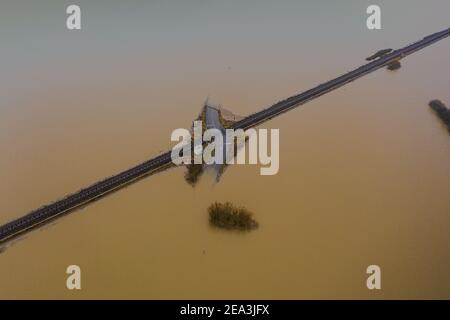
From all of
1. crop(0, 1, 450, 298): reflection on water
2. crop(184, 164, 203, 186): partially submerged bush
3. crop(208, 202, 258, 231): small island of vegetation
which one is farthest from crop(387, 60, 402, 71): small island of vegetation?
crop(208, 202, 258, 231): small island of vegetation

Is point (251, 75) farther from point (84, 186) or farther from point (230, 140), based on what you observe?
point (84, 186)

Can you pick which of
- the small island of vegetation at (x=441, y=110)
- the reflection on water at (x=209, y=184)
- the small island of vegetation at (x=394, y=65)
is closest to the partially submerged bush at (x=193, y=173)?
the reflection on water at (x=209, y=184)

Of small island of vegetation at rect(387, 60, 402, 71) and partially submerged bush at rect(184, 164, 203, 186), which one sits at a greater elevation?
small island of vegetation at rect(387, 60, 402, 71)

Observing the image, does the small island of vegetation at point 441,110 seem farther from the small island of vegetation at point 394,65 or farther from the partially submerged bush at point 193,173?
the partially submerged bush at point 193,173

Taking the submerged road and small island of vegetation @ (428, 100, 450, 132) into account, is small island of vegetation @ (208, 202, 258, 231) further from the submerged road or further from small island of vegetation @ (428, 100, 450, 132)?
small island of vegetation @ (428, 100, 450, 132)

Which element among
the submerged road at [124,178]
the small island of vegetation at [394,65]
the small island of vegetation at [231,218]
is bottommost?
→ the small island of vegetation at [231,218]

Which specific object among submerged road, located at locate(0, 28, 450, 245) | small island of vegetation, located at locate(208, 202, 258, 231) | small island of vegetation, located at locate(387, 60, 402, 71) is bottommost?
small island of vegetation, located at locate(208, 202, 258, 231)

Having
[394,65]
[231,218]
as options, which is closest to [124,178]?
[231,218]
